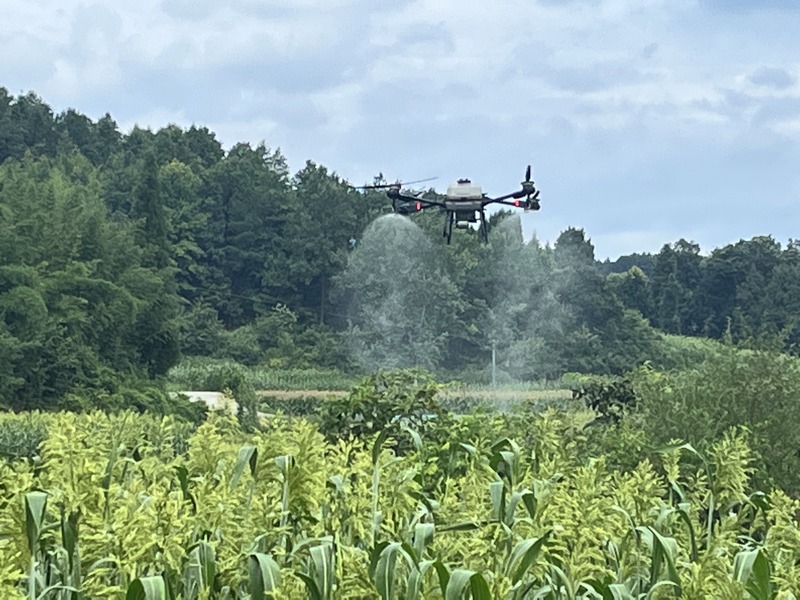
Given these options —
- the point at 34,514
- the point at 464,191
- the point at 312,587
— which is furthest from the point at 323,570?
the point at 464,191

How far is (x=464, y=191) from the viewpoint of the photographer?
18.0m

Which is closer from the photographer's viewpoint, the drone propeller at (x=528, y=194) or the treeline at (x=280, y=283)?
the drone propeller at (x=528, y=194)

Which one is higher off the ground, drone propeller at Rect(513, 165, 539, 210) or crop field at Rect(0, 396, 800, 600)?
drone propeller at Rect(513, 165, 539, 210)

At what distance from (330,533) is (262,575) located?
0.45 m

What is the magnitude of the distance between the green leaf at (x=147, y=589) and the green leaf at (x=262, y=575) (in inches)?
6.2

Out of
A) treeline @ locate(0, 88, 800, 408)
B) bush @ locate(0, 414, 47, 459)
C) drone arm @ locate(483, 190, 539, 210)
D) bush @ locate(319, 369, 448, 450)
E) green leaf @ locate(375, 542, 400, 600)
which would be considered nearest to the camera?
green leaf @ locate(375, 542, 400, 600)

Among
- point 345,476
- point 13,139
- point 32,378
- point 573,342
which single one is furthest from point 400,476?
point 13,139

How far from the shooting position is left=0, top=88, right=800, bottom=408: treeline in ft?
79.6

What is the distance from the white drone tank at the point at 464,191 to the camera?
58.5ft

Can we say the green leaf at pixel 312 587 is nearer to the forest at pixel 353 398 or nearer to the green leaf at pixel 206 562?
the forest at pixel 353 398

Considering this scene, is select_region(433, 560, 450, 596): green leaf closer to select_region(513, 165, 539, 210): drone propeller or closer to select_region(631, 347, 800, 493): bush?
select_region(631, 347, 800, 493): bush

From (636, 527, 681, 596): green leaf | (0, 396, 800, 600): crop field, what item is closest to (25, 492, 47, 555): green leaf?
(0, 396, 800, 600): crop field

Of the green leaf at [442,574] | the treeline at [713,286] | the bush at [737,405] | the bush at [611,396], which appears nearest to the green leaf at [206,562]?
the green leaf at [442,574]

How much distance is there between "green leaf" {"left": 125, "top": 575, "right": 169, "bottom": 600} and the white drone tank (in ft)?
53.0
